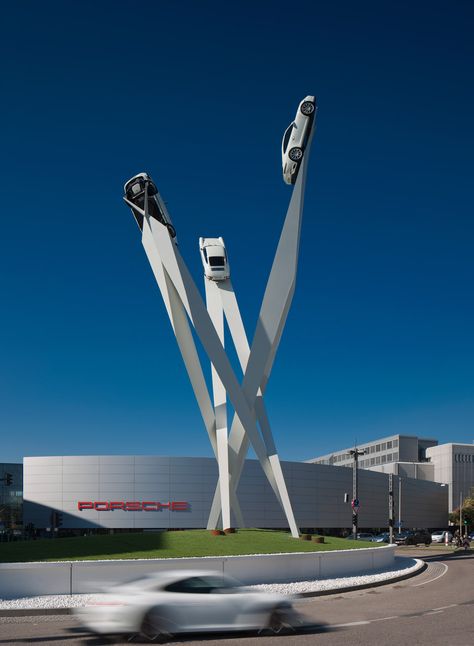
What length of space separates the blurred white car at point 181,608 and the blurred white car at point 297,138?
27.1m

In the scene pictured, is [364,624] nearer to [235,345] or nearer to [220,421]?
[220,421]

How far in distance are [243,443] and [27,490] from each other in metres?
56.5

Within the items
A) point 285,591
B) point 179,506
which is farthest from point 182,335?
point 179,506

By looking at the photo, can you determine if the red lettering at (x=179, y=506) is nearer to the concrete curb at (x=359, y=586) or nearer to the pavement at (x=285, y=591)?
the pavement at (x=285, y=591)

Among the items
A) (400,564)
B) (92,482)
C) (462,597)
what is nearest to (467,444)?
(92,482)

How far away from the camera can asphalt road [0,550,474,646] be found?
46.0 feet

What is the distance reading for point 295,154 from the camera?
125ft

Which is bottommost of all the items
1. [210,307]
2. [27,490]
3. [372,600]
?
[27,490]

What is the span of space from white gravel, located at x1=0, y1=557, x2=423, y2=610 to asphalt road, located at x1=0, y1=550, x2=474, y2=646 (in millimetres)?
756

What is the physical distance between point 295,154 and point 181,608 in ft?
92.6

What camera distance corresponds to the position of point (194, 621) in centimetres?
1391

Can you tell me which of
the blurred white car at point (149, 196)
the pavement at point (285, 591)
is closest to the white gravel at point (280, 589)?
the pavement at point (285, 591)

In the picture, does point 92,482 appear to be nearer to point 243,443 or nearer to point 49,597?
point 243,443

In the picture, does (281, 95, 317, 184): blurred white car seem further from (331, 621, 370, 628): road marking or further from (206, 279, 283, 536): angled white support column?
(331, 621, 370, 628): road marking
